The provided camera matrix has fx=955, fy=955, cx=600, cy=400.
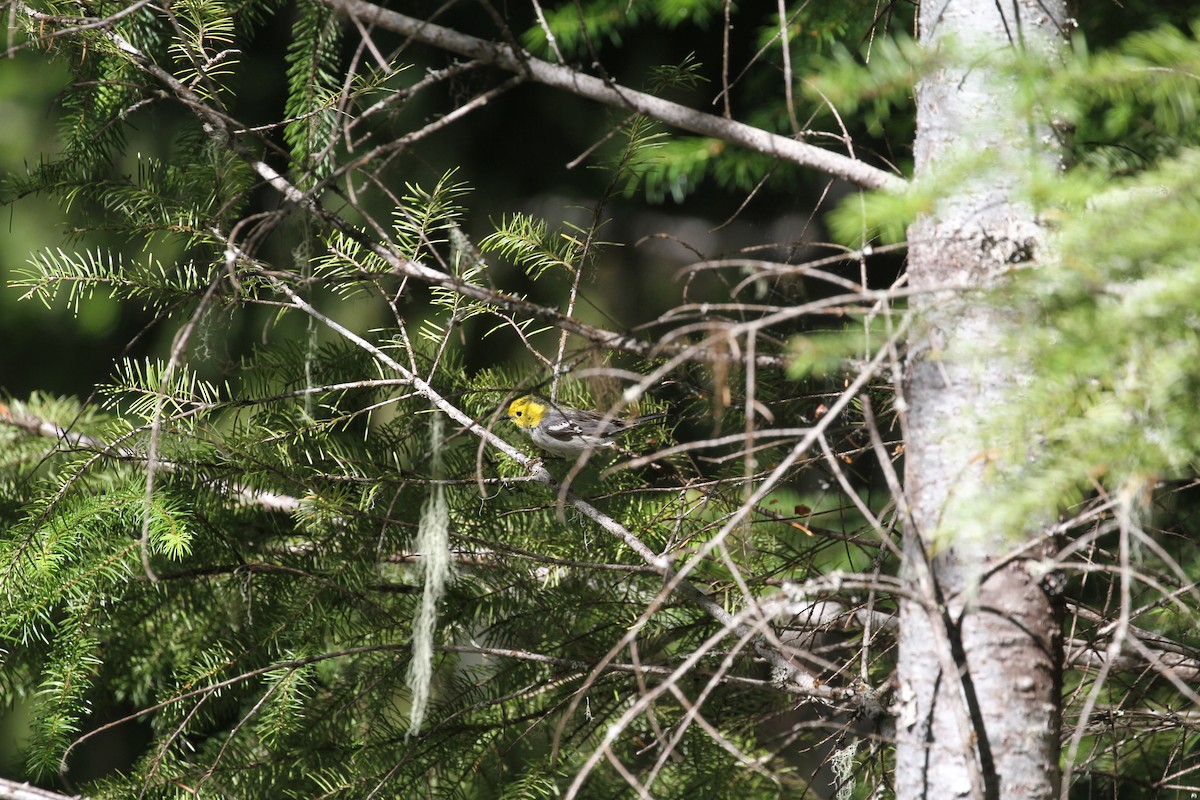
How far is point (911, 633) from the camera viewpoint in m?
1.32

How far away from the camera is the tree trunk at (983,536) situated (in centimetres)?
125

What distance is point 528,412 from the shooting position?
12.9ft

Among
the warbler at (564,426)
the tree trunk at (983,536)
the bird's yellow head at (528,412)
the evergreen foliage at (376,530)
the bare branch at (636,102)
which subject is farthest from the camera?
the bird's yellow head at (528,412)

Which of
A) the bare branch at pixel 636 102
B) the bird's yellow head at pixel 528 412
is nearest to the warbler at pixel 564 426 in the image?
the bird's yellow head at pixel 528 412

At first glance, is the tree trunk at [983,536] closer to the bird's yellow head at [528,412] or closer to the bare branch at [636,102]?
the bare branch at [636,102]

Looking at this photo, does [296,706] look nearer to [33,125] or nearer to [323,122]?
[323,122]

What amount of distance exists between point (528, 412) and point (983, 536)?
285cm

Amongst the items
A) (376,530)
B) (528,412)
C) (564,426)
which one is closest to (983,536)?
(376,530)

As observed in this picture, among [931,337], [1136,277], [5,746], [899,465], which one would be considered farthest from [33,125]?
[1136,277]

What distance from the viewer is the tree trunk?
49.1 inches

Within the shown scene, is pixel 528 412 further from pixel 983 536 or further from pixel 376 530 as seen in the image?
pixel 983 536

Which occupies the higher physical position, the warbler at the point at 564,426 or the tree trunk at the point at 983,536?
the warbler at the point at 564,426

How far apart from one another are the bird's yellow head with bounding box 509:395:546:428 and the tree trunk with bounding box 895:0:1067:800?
8.20 ft

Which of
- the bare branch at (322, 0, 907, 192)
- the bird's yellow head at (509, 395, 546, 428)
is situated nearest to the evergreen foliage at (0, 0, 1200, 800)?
the bare branch at (322, 0, 907, 192)
